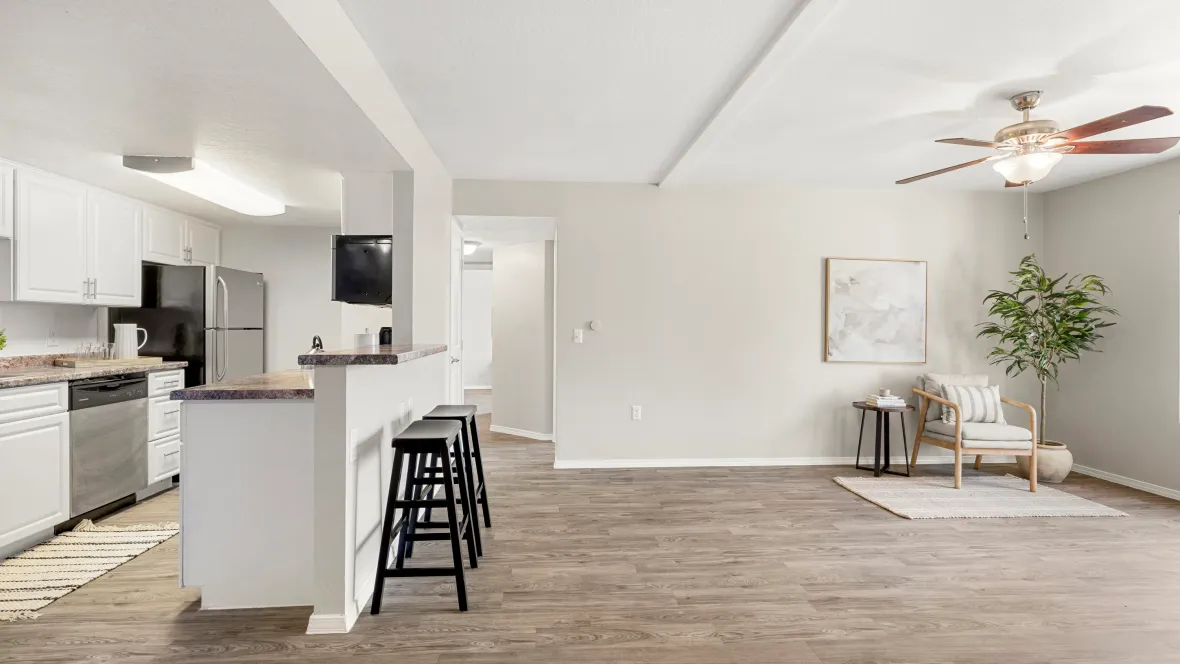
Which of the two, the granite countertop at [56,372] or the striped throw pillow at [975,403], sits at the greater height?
the granite countertop at [56,372]

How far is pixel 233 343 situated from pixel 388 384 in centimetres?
307

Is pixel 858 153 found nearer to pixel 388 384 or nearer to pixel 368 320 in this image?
pixel 388 384

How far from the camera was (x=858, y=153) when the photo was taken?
393 cm

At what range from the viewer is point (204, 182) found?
12.0ft

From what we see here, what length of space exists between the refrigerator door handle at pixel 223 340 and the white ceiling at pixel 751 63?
2.32 meters

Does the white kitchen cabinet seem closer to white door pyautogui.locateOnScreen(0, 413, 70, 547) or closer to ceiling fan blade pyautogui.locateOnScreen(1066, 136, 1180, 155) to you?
white door pyautogui.locateOnScreen(0, 413, 70, 547)

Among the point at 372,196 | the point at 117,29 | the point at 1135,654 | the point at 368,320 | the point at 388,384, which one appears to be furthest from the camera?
the point at 368,320

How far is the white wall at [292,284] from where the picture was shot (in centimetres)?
568

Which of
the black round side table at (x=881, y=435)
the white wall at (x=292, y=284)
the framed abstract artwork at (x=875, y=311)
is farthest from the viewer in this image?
the white wall at (x=292, y=284)

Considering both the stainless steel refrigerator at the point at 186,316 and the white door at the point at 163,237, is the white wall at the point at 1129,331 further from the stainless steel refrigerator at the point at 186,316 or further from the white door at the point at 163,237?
the white door at the point at 163,237

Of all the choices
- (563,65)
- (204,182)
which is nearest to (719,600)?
(563,65)

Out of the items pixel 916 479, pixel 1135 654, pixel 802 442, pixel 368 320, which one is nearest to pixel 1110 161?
pixel 916 479

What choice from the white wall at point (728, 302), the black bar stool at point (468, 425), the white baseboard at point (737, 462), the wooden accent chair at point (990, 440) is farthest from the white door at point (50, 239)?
the wooden accent chair at point (990, 440)

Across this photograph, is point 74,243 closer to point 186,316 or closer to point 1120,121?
point 186,316
